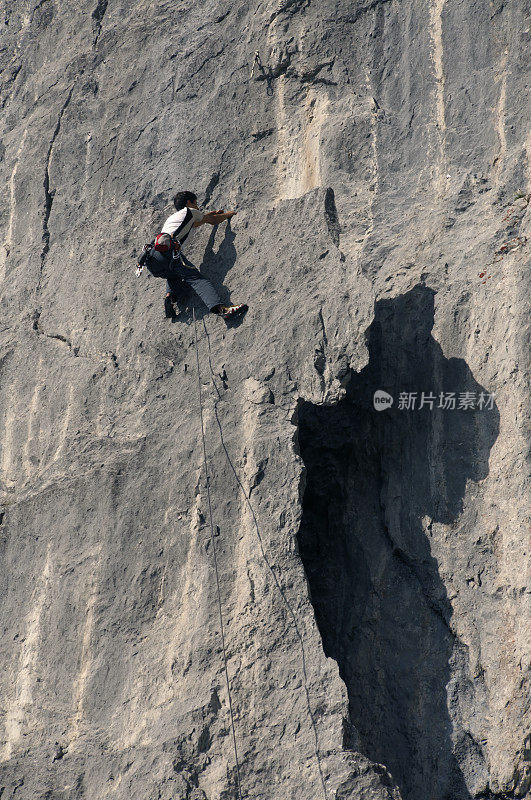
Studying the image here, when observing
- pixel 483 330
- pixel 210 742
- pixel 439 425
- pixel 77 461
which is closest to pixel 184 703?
pixel 210 742

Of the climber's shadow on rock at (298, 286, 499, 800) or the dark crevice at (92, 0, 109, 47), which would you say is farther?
the dark crevice at (92, 0, 109, 47)

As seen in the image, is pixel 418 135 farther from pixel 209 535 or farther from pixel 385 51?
pixel 209 535

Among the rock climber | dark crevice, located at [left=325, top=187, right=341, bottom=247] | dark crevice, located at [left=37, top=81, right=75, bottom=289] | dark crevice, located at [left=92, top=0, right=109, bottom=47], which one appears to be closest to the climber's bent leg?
the rock climber

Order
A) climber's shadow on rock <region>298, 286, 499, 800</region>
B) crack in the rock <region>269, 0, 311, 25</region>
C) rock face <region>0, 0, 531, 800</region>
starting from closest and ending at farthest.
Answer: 1. rock face <region>0, 0, 531, 800</region>
2. climber's shadow on rock <region>298, 286, 499, 800</region>
3. crack in the rock <region>269, 0, 311, 25</region>

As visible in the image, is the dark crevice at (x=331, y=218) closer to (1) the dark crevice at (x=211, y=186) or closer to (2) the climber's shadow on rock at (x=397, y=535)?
(2) the climber's shadow on rock at (x=397, y=535)

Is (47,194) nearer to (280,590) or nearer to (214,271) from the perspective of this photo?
(214,271)

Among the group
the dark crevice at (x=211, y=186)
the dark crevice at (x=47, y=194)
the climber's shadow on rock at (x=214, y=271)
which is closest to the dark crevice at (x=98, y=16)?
the dark crevice at (x=47, y=194)

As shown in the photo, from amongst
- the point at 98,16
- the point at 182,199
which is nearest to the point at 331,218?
the point at 182,199

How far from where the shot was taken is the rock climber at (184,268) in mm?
8109

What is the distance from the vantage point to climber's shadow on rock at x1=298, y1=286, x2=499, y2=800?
7.66 meters

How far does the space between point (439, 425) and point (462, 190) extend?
7.46 feet

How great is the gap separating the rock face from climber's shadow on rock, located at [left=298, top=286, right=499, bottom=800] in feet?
0.09

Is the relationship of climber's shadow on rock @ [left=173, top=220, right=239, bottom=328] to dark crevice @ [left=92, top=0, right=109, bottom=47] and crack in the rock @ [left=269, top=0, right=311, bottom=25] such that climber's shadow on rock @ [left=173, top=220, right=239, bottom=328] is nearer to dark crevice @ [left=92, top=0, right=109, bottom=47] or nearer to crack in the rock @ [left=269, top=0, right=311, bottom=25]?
crack in the rock @ [left=269, top=0, right=311, bottom=25]

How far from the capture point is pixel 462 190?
8.74m
